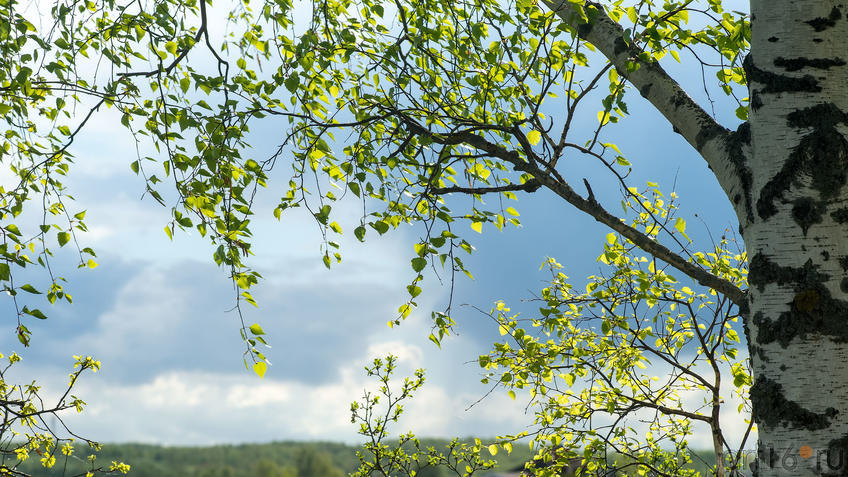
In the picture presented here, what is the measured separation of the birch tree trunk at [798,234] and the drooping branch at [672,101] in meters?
0.06

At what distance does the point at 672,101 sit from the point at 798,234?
3.96 feet

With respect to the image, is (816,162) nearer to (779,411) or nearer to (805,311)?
(805,311)

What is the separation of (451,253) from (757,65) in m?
1.88

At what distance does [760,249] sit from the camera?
2.56 metres

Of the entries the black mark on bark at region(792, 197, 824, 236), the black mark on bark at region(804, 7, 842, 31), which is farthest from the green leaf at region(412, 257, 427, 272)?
the black mark on bark at region(804, 7, 842, 31)

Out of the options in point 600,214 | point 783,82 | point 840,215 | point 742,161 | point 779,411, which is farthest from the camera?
point 600,214

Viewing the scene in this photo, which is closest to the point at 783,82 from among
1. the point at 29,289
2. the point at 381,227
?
the point at 381,227

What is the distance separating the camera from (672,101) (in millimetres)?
3428

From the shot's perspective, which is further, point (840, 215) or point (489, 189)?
point (489, 189)

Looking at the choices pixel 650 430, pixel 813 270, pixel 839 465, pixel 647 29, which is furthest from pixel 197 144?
pixel 650 430

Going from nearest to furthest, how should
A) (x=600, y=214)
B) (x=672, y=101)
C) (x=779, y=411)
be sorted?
(x=779, y=411) < (x=672, y=101) < (x=600, y=214)

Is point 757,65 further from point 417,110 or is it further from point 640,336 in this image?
point 640,336

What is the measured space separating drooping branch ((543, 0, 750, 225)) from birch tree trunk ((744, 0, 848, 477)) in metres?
0.06

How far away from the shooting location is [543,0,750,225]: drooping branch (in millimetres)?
2910
